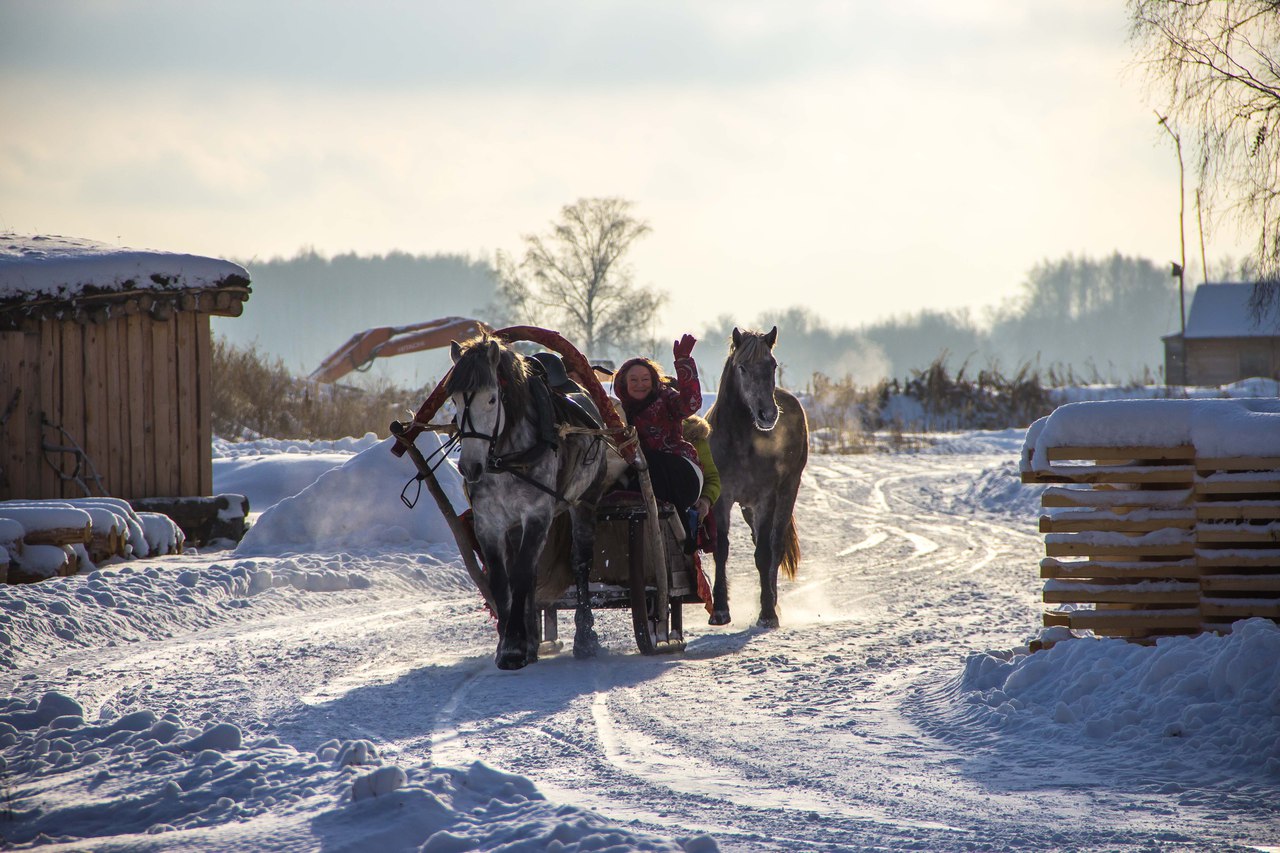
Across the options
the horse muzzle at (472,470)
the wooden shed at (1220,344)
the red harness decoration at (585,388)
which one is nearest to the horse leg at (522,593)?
the horse muzzle at (472,470)

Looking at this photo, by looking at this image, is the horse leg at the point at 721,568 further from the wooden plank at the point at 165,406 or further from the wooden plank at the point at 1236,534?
the wooden plank at the point at 165,406

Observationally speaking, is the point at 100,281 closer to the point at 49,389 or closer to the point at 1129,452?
the point at 49,389

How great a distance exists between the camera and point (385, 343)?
31.9 m

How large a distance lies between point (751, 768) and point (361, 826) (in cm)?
173

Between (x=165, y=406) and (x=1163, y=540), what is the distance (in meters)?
10.2

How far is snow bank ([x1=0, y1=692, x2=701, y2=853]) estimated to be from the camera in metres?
4.15

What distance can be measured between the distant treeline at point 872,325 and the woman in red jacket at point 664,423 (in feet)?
315

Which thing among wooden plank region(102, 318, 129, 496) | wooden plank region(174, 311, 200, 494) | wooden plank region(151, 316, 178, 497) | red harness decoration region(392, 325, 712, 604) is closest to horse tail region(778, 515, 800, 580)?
red harness decoration region(392, 325, 712, 604)

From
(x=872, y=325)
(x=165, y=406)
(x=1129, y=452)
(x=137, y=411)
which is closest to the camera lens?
(x=1129, y=452)

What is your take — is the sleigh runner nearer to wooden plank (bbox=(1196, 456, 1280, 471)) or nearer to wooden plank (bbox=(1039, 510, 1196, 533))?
wooden plank (bbox=(1039, 510, 1196, 533))

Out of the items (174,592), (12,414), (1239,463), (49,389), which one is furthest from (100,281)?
(1239,463)

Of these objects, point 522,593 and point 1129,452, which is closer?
point 1129,452

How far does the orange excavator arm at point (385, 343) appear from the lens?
3122 cm

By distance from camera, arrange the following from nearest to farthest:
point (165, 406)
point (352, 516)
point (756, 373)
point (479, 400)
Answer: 1. point (479, 400)
2. point (756, 373)
3. point (352, 516)
4. point (165, 406)
